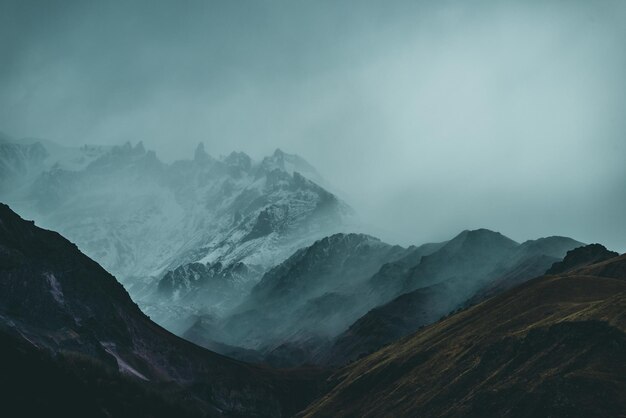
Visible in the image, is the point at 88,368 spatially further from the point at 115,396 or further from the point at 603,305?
the point at 603,305

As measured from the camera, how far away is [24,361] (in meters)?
101

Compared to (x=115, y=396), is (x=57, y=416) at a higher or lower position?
lower

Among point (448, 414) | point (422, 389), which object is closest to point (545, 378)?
point (448, 414)

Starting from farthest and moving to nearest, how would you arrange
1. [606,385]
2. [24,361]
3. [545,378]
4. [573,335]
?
[573,335] < [545,378] < [606,385] < [24,361]

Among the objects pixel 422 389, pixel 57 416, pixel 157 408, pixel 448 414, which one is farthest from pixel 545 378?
pixel 57 416

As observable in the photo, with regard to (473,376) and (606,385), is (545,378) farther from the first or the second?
(473,376)

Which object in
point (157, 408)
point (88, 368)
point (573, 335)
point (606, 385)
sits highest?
point (88, 368)

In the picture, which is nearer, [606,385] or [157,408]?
[606,385]

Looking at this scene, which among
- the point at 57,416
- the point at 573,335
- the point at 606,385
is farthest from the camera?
the point at 573,335

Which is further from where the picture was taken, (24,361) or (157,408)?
(157,408)

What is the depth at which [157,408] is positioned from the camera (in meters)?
170

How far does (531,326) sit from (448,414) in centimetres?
3426

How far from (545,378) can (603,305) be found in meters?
28.6

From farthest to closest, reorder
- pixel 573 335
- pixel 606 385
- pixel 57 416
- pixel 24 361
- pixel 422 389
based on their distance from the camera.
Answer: pixel 422 389
pixel 573 335
pixel 606 385
pixel 24 361
pixel 57 416
